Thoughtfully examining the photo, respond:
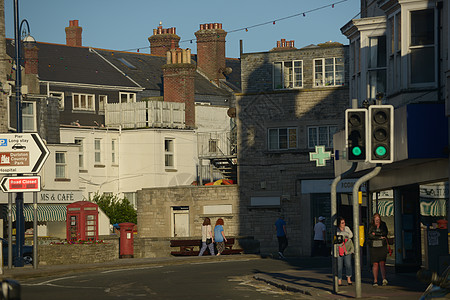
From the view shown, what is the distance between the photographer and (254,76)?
156 feet

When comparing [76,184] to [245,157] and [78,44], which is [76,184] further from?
[78,44]

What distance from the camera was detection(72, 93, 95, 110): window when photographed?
6375 cm

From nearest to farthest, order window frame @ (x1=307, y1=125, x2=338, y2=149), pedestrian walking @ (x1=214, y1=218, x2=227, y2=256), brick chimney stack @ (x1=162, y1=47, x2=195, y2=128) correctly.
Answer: pedestrian walking @ (x1=214, y1=218, x2=227, y2=256) < window frame @ (x1=307, y1=125, x2=338, y2=149) < brick chimney stack @ (x1=162, y1=47, x2=195, y2=128)

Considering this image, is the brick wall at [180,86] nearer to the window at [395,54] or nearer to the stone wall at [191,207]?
the stone wall at [191,207]

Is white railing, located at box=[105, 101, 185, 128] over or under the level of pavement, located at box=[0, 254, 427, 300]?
over

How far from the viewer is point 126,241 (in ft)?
122

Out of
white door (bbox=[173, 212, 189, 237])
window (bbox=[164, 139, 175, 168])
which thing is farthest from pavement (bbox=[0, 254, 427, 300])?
window (bbox=[164, 139, 175, 168])

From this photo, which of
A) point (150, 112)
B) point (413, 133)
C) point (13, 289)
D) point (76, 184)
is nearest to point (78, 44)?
point (150, 112)

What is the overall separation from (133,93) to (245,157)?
70.0 ft

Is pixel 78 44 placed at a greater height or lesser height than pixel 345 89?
greater

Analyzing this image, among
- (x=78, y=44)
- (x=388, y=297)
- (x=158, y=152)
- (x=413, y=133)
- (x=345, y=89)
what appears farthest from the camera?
(x=78, y=44)

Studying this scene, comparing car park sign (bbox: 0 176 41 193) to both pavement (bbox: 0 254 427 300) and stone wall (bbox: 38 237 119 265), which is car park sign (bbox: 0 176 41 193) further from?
stone wall (bbox: 38 237 119 265)

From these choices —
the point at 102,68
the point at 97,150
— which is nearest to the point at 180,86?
the point at 102,68

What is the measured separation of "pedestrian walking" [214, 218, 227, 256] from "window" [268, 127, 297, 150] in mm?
10316
